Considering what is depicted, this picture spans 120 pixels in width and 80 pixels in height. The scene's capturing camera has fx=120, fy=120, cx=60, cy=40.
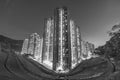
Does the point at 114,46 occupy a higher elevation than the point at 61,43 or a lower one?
lower

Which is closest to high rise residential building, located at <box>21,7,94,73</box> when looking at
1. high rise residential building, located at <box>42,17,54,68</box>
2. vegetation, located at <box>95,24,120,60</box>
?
high rise residential building, located at <box>42,17,54,68</box>

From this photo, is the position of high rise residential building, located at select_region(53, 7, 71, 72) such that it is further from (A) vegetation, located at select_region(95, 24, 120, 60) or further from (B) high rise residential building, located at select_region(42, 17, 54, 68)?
(A) vegetation, located at select_region(95, 24, 120, 60)

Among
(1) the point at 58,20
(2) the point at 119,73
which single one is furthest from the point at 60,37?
(2) the point at 119,73

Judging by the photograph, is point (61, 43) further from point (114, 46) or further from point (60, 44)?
point (114, 46)

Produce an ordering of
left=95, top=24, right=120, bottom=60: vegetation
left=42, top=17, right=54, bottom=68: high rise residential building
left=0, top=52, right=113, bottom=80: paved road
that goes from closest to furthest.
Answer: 1. left=0, top=52, right=113, bottom=80: paved road
2. left=95, top=24, right=120, bottom=60: vegetation
3. left=42, top=17, right=54, bottom=68: high rise residential building

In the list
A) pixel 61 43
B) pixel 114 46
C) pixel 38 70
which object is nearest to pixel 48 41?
pixel 61 43

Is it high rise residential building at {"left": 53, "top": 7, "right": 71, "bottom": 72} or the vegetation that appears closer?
the vegetation

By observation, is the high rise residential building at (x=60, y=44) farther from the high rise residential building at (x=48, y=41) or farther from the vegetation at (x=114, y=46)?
the vegetation at (x=114, y=46)

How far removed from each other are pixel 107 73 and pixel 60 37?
41.2 metres

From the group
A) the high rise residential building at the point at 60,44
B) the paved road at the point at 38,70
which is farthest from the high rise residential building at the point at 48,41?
the paved road at the point at 38,70

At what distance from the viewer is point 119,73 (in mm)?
4129

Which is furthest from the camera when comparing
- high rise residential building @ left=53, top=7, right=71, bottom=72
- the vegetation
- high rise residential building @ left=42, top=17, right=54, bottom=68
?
high rise residential building @ left=42, top=17, right=54, bottom=68

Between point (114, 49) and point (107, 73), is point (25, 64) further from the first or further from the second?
point (114, 49)

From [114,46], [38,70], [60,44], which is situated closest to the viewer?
[38,70]
